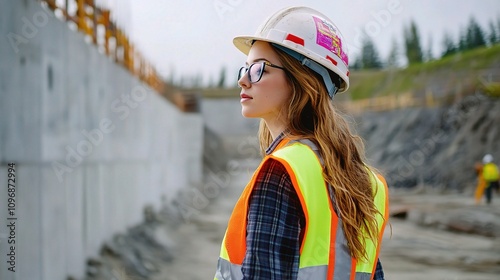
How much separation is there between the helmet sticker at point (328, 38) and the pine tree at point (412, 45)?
171ft

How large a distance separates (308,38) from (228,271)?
0.68 m

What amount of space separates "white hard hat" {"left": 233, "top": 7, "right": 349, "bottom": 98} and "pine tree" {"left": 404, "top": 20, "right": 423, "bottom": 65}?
171 ft

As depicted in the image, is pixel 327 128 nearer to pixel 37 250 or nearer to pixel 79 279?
pixel 37 250

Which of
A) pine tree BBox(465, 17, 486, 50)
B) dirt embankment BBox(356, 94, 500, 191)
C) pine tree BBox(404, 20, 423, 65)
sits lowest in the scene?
dirt embankment BBox(356, 94, 500, 191)

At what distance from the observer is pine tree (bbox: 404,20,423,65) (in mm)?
52156

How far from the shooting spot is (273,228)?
139 centimetres

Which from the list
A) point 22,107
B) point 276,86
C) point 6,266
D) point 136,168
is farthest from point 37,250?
point 136,168

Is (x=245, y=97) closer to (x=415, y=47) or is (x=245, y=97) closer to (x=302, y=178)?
(x=302, y=178)

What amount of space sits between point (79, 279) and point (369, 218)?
18.0ft

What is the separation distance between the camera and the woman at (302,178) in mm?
1413

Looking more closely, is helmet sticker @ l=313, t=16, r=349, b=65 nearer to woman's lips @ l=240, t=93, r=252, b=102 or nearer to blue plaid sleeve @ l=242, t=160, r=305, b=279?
woman's lips @ l=240, t=93, r=252, b=102

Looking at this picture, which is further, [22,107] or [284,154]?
[22,107]

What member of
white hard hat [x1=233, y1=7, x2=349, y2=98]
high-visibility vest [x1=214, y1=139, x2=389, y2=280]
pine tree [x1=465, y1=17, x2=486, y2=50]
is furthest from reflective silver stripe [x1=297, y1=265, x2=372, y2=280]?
pine tree [x1=465, y1=17, x2=486, y2=50]

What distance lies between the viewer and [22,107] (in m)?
4.56
